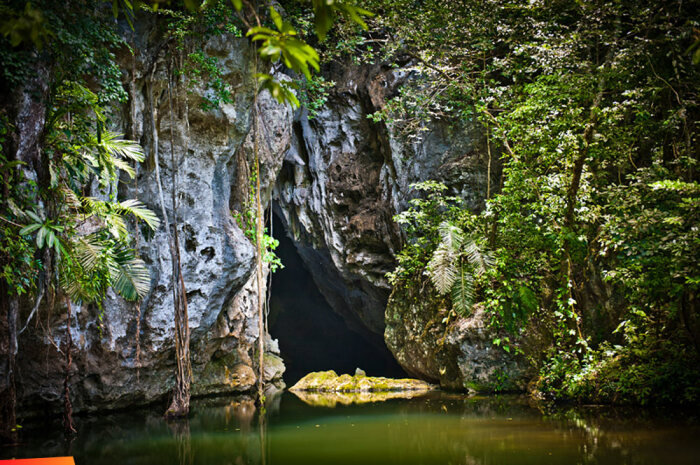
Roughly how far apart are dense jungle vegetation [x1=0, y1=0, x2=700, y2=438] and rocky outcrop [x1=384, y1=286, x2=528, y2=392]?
19.9 inches

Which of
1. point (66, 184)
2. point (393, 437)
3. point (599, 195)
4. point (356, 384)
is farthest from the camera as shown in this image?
point (356, 384)

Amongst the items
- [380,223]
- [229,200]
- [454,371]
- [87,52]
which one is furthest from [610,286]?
[87,52]

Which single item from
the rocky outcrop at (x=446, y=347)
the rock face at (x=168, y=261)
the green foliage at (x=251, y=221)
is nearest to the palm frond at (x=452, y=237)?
the rocky outcrop at (x=446, y=347)

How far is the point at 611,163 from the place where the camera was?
8094mm

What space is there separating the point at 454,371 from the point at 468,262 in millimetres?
2584

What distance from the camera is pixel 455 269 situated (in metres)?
8.88

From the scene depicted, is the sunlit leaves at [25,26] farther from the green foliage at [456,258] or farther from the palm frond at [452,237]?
the palm frond at [452,237]

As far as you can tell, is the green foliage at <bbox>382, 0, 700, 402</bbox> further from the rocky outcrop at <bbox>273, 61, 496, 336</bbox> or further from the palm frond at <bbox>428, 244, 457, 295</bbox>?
the rocky outcrop at <bbox>273, 61, 496, 336</bbox>

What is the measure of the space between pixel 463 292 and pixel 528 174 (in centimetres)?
232

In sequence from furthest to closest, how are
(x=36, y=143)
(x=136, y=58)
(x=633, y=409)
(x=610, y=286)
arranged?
(x=610, y=286) < (x=136, y=58) < (x=633, y=409) < (x=36, y=143)

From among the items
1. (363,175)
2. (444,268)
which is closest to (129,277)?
(444,268)

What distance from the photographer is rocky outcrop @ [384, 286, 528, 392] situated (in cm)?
941

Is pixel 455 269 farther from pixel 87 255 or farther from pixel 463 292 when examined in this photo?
pixel 87 255

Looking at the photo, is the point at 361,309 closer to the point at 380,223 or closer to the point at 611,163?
the point at 380,223
